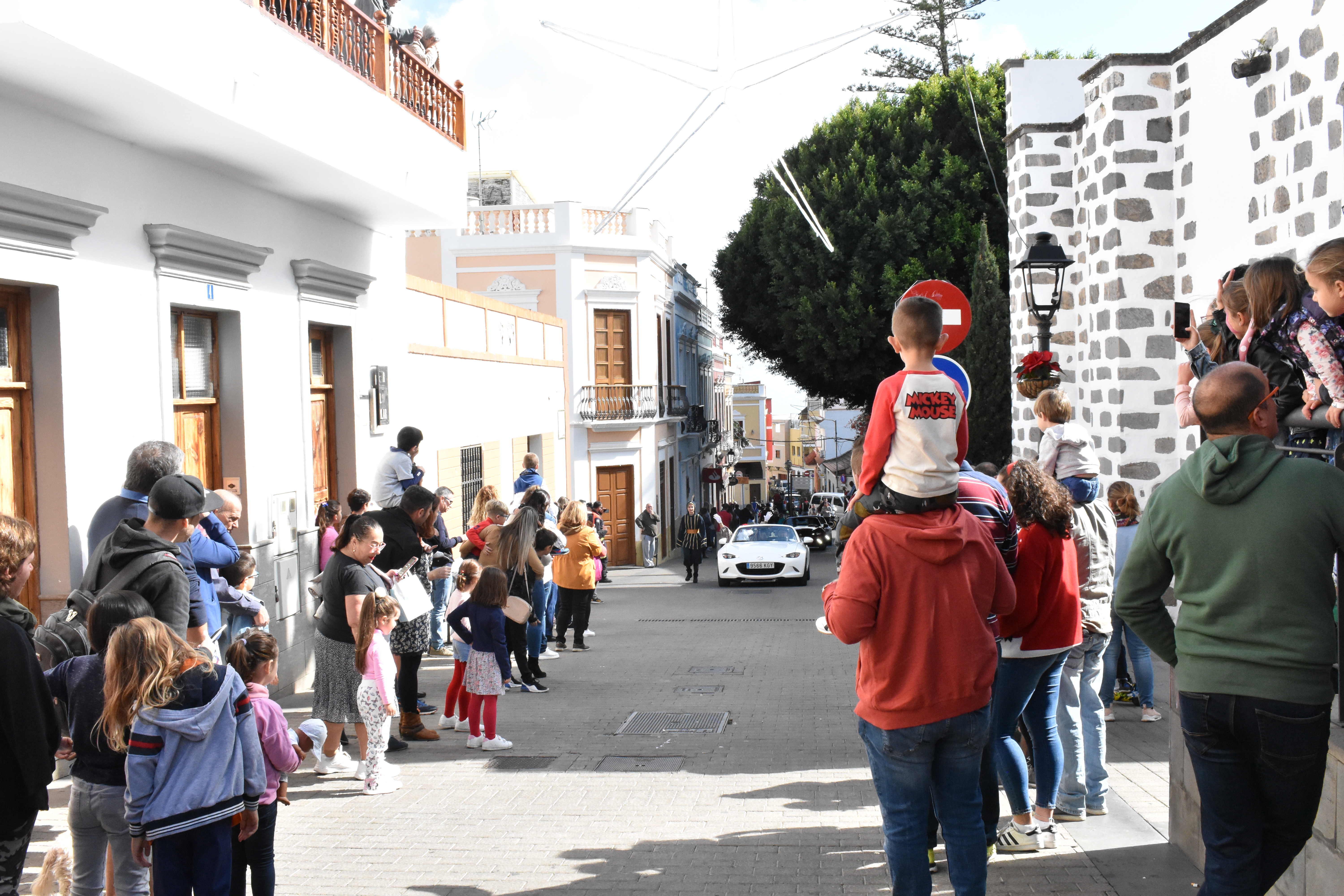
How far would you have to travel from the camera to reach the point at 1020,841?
4766mm

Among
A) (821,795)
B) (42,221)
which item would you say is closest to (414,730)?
(821,795)

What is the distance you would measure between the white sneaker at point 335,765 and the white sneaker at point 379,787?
0.39m

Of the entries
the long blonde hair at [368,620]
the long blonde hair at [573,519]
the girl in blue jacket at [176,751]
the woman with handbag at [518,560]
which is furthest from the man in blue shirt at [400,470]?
the girl in blue jacket at [176,751]

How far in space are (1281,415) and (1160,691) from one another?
15.9ft

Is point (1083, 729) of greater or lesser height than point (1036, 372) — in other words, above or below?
below

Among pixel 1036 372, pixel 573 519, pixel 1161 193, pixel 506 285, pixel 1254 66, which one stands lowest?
pixel 573 519

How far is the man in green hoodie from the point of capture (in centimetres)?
304

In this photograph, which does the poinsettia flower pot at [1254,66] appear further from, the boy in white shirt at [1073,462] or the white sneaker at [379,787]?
the white sneaker at [379,787]

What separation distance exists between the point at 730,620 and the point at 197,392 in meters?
8.34

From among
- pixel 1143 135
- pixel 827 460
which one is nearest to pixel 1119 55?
pixel 1143 135

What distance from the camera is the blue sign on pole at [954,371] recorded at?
389 centimetres

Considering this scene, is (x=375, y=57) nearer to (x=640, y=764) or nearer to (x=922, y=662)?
(x=640, y=764)

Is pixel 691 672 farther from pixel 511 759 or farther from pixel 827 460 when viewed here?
pixel 827 460

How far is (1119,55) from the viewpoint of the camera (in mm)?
10117
